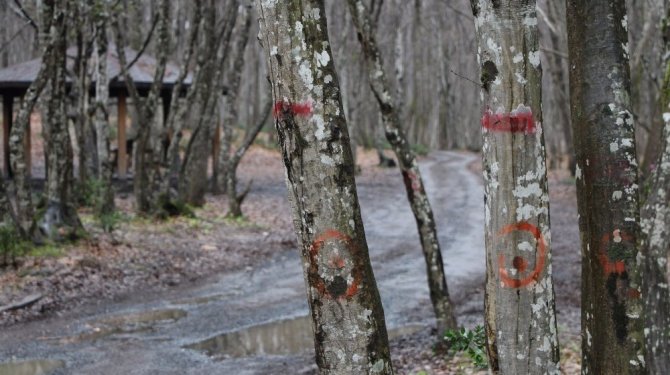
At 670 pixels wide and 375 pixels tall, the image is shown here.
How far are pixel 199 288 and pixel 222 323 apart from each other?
209 cm

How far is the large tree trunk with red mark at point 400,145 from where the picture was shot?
7.84 meters

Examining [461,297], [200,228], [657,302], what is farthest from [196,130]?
[657,302]

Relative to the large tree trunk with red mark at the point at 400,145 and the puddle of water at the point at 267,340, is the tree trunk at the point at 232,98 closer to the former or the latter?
the puddle of water at the point at 267,340

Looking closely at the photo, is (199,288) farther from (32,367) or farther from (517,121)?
(517,121)

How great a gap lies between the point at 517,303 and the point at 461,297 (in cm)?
752

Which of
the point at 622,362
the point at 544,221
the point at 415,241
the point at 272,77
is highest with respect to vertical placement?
the point at 272,77

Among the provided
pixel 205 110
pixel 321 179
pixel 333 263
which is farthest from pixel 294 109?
pixel 205 110

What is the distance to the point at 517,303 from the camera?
3791mm

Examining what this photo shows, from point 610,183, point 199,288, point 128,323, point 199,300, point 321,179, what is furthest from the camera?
point 199,288

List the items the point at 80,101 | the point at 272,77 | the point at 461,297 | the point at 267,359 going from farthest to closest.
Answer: the point at 80,101
the point at 461,297
the point at 267,359
the point at 272,77

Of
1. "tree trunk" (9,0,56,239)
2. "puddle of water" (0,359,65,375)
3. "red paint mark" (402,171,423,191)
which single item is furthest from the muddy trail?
"tree trunk" (9,0,56,239)

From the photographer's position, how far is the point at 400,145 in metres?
7.91

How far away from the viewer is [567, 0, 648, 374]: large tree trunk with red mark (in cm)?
425

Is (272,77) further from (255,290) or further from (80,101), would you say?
(80,101)
